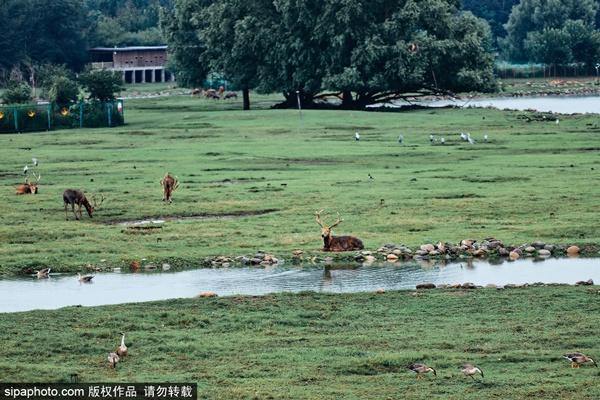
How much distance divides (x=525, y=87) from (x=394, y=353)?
108223mm

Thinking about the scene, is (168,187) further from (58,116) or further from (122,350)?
(58,116)

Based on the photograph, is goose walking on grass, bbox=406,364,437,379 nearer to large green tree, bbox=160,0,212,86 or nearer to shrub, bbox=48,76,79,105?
shrub, bbox=48,76,79,105

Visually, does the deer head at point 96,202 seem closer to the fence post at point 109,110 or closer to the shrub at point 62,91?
the shrub at point 62,91

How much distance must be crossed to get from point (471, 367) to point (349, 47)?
63774 mm

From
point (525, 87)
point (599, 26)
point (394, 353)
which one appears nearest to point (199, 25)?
point (525, 87)

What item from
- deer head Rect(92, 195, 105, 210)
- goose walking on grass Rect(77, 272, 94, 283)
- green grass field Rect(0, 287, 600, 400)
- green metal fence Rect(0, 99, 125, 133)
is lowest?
green metal fence Rect(0, 99, 125, 133)

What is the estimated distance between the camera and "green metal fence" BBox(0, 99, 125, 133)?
6888 cm

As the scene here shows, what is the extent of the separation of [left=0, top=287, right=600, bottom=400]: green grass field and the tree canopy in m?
54.7

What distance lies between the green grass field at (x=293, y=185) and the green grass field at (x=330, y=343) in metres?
6.72

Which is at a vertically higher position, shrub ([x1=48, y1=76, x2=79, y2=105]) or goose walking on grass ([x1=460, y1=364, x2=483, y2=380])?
goose walking on grass ([x1=460, y1=364, x2=483, y2=380])

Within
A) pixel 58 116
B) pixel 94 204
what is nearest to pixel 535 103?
pixel 58 116

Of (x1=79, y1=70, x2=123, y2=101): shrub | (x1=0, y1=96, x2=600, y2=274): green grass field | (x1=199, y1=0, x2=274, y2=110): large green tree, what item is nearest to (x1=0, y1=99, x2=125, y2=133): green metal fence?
(x1=79, y1=70, x2=123, y2=101): shrub

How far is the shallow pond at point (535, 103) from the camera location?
91312 mm

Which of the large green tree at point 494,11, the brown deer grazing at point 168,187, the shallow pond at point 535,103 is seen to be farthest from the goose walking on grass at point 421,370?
the large green tree at point 494,11
